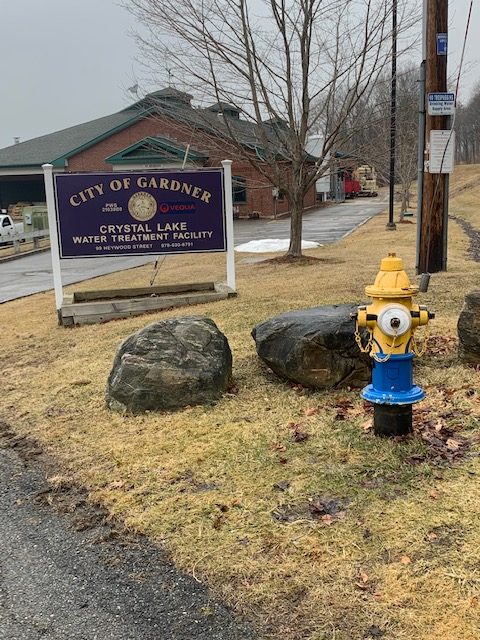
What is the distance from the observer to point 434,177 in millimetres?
10047

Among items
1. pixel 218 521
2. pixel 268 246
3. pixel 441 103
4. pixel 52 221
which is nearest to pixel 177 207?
pixel 52 221

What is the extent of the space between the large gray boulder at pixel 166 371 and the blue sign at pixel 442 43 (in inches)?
273

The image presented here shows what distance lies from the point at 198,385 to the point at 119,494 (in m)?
1.41

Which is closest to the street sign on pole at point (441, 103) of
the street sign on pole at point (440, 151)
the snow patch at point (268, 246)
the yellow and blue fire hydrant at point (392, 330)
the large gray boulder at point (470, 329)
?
the street sign on pole at point (440, 151)

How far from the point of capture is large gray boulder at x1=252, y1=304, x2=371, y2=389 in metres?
4.84

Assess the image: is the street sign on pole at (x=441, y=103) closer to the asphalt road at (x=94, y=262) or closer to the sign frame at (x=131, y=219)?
the sign frame at (x=131, y=219)

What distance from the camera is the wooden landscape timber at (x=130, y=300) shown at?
9.12 meters

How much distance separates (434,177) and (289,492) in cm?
778

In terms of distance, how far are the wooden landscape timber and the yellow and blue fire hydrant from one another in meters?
6.11

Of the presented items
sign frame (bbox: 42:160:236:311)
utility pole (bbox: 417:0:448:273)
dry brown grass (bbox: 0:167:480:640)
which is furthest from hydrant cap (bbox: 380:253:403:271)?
utility pole (bbox: 417:0:448:273)

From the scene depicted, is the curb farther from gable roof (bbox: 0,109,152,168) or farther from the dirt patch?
the dirt patch

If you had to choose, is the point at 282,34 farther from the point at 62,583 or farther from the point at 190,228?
the point at 62,583

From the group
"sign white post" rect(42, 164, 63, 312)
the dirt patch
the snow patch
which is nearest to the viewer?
"sign white post" rect(42, 164, 63, 312)

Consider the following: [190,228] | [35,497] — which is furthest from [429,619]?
[190,228]
